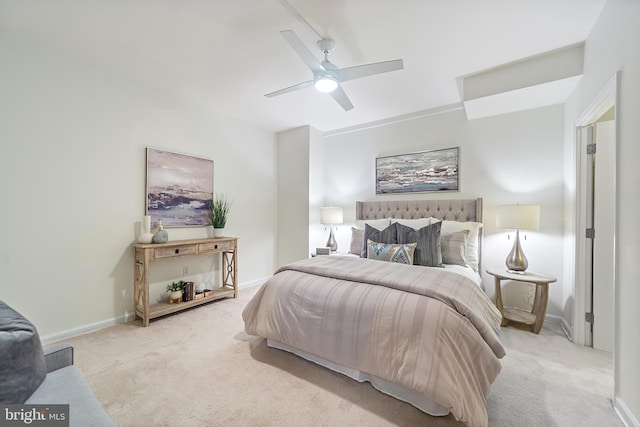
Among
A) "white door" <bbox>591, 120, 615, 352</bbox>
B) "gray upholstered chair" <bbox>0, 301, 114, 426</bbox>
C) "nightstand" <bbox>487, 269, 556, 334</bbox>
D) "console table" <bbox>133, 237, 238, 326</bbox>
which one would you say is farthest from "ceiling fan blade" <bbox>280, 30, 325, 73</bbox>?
"nightstand" <bbox>487, 269, 556, 334</bbox>

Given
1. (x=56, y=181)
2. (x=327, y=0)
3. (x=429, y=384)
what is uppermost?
(x=327, y=0)

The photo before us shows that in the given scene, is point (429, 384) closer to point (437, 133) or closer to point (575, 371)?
point (575, 371)

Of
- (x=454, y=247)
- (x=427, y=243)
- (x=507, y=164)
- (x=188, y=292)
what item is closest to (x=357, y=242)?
(x=427, y=243)

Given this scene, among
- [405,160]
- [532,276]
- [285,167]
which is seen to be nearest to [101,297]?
[285,167]

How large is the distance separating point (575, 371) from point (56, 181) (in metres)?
4.87

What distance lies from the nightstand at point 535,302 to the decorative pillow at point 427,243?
2.32 feet

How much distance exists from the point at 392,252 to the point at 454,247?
755 millimetres

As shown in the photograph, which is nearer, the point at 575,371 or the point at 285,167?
the point at 575,371

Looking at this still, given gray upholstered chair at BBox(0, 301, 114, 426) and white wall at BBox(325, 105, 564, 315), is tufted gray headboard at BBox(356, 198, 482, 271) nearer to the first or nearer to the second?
white wall at BBox(325, 105, 564, 315)

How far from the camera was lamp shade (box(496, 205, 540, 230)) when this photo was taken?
9.04ft

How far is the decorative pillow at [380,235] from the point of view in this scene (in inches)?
123

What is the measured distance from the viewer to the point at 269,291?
92.7 inches

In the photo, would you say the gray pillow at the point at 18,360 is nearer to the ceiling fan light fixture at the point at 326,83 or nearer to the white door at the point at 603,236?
the ceiling fan light fixture at the point at 326,83

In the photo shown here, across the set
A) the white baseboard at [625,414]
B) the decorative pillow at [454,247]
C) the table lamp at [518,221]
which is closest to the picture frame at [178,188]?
the decorative pillow at [454,247]
